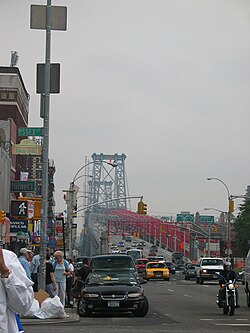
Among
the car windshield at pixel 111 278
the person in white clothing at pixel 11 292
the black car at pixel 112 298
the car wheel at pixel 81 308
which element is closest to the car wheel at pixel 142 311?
the black car at pixel 112 298

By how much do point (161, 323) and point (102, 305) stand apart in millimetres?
2316

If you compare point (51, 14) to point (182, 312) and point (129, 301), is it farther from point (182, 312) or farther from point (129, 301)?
point (182, 312)

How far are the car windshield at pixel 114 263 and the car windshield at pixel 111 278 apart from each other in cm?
74

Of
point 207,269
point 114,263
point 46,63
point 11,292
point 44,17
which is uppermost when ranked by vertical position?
point 44,17

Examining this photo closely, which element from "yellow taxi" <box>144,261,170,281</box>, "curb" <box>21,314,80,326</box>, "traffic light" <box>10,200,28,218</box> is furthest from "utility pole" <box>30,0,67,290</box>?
"yellow taxi" <box>144,261,170,281</box>

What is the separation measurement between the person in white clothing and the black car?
1517cm

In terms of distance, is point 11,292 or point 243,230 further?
point 243,230

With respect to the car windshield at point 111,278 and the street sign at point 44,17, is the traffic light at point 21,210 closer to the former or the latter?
the car windshield at point 111,278

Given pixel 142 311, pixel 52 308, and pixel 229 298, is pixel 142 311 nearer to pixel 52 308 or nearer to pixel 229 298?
pixel 229 298

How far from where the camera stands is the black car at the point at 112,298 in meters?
21.3

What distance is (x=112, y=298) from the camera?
69.9 feet

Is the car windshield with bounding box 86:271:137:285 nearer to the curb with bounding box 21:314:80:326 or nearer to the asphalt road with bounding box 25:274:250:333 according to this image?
the asphalt road with bounding box 25:274:250:333

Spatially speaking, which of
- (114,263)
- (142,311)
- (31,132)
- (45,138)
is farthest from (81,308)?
(31,132)

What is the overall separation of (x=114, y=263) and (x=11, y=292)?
698 inches
